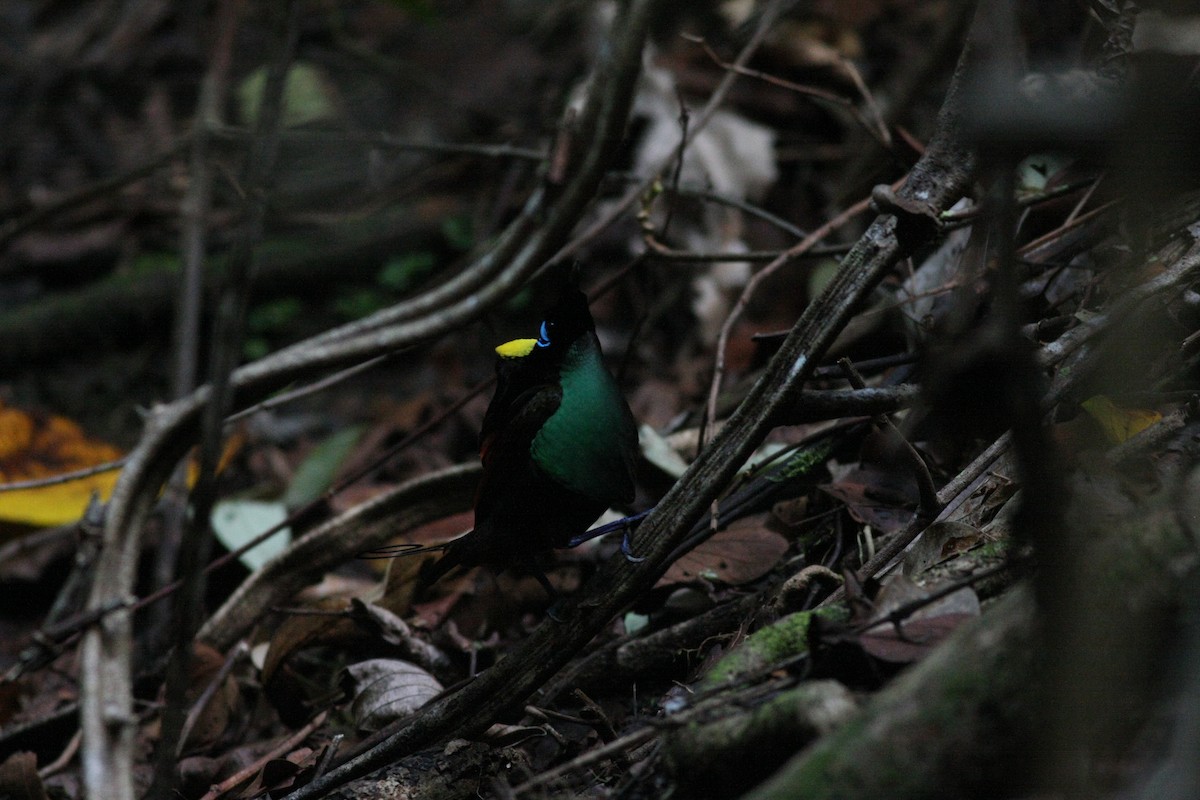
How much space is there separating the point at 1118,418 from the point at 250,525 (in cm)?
299

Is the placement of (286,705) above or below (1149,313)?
below

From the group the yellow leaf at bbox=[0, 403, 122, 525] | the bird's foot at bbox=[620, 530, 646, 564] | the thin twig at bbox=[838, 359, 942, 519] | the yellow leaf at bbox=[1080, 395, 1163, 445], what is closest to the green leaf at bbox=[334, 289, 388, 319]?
the yellow leaf at bbox=[0, 403, 122, 525]

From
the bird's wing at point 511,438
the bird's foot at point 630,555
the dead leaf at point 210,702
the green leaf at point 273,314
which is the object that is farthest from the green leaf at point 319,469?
the bird's foot at point 630,555

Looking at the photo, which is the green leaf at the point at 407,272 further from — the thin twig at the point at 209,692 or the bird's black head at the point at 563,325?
the bird's black head at the point at 563,325

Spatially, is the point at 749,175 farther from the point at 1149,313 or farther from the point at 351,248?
Answer: the point at 1149,313

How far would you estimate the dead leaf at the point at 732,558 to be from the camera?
8.63ft

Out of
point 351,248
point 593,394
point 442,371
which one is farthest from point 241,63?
point 593,394

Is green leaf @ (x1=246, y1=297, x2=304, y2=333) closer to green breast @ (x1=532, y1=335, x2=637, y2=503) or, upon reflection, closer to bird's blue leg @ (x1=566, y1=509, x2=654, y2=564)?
bird's blue leg @ (x1=566, y1=509, x2=654, y2=564)

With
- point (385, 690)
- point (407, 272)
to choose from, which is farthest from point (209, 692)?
point (407, 272)

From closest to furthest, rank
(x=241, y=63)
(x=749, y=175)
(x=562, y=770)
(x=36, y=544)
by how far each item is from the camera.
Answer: (x=562, y=770), (x=36, y=544), (x=749, y=175), (x=241, y=63)

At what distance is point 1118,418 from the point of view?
2.22 meters

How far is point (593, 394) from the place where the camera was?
234 cm

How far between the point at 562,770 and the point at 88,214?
5.62 meters

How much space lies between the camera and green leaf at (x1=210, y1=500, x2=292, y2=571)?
3727 millimetres
